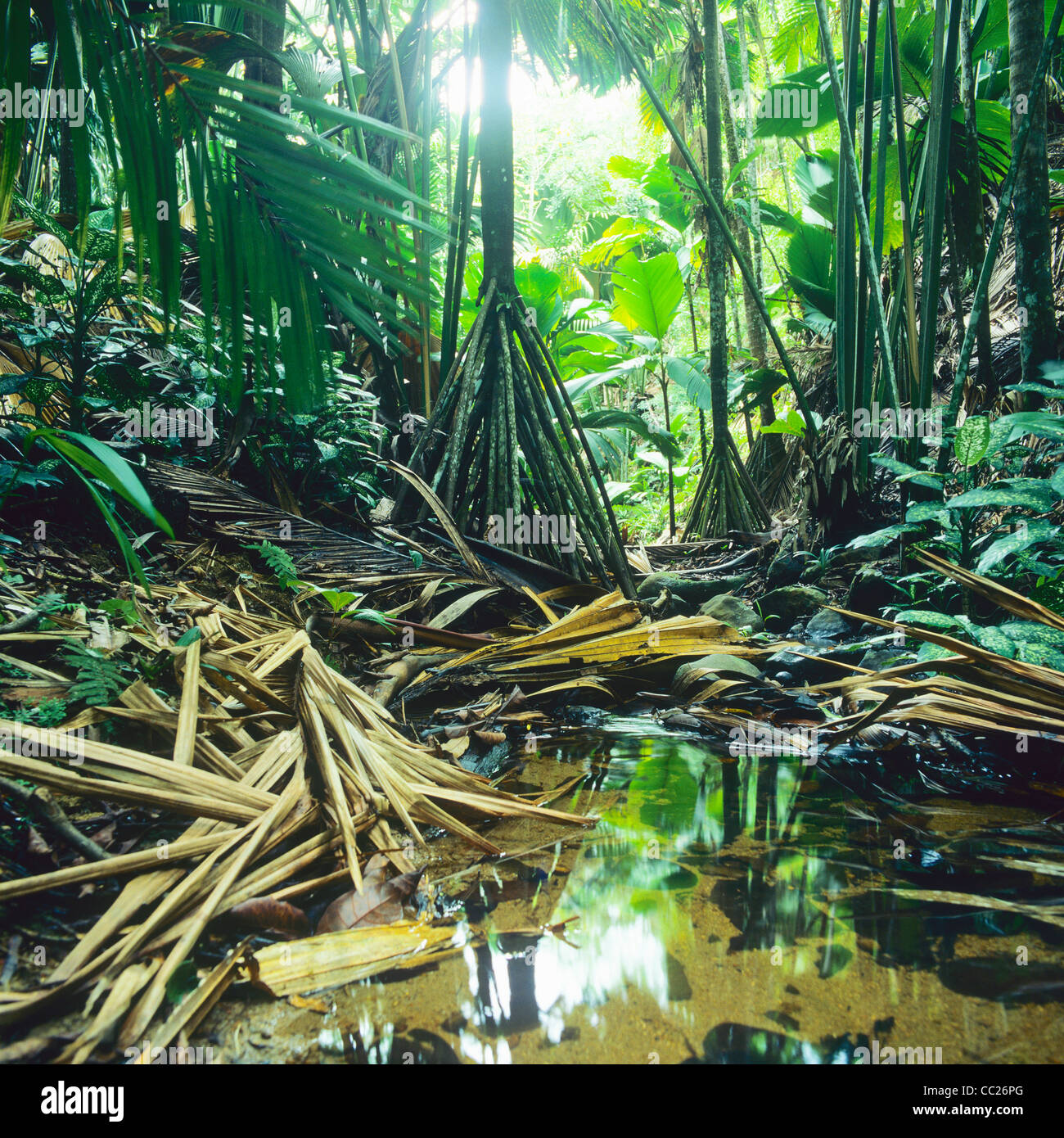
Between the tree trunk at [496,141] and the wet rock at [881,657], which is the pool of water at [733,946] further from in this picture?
the tree trunk at [496,141]

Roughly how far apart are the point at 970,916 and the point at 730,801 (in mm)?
446

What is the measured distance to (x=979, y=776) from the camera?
4.34 feet

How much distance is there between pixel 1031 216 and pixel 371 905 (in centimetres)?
256

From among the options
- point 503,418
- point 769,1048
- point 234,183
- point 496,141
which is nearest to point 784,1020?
point 769,1048

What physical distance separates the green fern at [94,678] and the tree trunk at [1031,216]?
247 cm

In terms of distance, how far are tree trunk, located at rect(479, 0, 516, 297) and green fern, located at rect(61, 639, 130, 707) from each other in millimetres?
2107

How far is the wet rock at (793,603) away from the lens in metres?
2.75

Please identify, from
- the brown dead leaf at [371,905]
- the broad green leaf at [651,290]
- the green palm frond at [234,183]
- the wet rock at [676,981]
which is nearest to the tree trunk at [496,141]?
the green palm frond at [234,183]

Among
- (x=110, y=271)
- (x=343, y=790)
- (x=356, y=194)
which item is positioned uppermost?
(x=110, y=271)

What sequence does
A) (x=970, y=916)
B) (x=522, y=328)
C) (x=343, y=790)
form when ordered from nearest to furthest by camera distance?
(x=970, y=916), (x=343, y=790), (x=522, y=328)

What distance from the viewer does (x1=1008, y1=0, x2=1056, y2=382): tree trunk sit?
2025 millimetres

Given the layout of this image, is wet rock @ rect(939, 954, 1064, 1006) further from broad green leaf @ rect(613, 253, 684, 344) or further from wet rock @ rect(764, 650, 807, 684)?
broad green leaf @ rect(613, 253, 684, 344)
